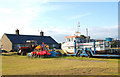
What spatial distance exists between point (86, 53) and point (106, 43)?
3.10 meters

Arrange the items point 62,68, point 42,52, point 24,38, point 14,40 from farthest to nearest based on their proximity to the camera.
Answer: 1. point 24,38
2. point 14,40
3. point 42,52
4. point 62,68

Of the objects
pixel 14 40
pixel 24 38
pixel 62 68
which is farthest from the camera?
pixel 24 38

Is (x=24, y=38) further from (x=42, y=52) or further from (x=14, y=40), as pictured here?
(x=42, y=52)

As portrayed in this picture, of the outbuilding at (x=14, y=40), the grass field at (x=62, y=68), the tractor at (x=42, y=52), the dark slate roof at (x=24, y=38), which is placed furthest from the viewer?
the dark slate roof at (x=24, y=38)

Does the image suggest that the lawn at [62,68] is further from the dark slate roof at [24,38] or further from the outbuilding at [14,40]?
the dark slate roof at [24,38]

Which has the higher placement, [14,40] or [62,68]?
[14,40]

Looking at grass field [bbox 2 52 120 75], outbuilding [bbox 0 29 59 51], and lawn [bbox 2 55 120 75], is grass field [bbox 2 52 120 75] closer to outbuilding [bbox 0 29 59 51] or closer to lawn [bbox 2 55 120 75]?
lawn [bbox 2 55 120 75]

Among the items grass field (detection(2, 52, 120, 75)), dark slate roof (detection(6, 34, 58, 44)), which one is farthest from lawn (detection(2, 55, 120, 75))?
dark slate roof (detection(6, 34, 58, 44))

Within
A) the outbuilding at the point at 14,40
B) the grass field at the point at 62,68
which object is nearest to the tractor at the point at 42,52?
the grass field at the point at 62,68

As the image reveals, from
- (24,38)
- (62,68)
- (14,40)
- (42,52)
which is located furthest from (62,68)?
(24,38)

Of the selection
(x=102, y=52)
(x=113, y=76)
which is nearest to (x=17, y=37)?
(x=102, y=52)

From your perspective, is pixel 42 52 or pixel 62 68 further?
pixel 42 52

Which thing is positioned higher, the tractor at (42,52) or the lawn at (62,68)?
the tractor at (42,52)

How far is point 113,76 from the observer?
9.06 metres
